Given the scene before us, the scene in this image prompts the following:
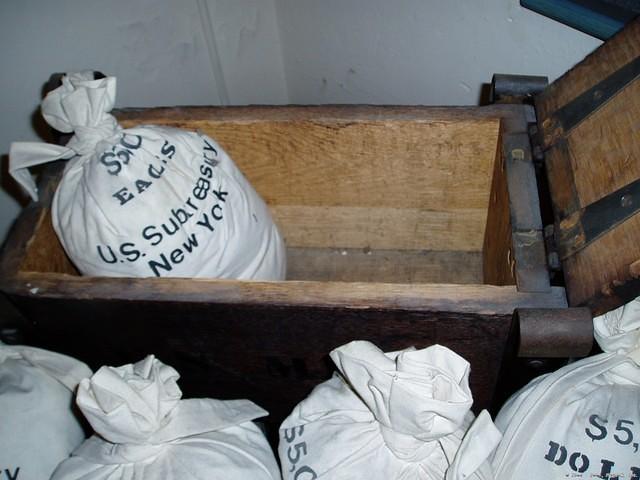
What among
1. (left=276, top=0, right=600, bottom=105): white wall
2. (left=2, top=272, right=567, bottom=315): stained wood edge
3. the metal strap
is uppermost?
(left=276, top=0, right=600, bottom=105): white wall

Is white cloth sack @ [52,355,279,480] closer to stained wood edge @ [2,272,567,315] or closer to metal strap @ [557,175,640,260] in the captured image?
stained wood edge @ [2,272,567,315]

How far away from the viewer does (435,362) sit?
→ 766 mm

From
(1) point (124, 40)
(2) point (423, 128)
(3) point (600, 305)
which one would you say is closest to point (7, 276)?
(1) point (124, 40)

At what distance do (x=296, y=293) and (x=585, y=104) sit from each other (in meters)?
0.51

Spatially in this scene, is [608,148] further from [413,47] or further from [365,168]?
[413,47]

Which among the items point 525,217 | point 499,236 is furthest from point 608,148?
point 499,236

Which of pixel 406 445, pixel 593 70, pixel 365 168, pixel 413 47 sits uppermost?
pixel 413 47

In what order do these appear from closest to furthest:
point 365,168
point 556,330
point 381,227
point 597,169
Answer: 1. point 556,330
2. point 597,169
3. point 365,168
4. point 381,227

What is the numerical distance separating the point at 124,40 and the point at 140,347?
0.65 meters

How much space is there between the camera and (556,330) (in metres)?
0.72

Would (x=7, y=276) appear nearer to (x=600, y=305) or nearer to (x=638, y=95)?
(x=600, y=305)

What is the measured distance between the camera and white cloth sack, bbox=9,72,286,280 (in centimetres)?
92

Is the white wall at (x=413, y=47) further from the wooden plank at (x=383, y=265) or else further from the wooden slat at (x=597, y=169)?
the wooden plank at (x=383, y=265)

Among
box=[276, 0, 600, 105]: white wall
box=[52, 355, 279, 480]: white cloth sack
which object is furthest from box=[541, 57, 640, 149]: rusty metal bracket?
box=[52, 355, 279, 480]: white cloth sack
